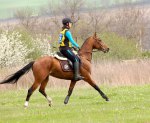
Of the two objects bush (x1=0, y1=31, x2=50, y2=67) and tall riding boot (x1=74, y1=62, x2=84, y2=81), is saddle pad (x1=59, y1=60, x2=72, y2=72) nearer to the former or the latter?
tall riding boot (x1=74, y1=62, x2=84, y2=81)

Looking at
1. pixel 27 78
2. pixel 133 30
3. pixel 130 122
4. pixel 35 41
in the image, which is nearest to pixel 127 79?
pixel 27 78

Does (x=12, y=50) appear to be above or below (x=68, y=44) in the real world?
below

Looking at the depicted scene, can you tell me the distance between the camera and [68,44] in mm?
16078

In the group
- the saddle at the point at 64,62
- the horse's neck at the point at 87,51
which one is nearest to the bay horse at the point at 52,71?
the horse's neck at the point at 87,51

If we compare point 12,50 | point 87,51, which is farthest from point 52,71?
point 12,50

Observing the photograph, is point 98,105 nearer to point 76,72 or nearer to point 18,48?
point 76,72

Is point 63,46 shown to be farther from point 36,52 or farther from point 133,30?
point 133,30

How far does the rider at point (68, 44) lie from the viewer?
15852 mm

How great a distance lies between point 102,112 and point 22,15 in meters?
79.8

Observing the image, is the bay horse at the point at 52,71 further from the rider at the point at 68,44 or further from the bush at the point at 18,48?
the bush at the point at 18,48

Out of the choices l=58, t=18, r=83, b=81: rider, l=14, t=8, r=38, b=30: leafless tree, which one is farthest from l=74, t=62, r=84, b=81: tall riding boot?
l=14, t=8, r=38, b=30: leafless tree

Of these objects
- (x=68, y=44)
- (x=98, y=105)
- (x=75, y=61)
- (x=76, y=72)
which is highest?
(x=68, y=44)

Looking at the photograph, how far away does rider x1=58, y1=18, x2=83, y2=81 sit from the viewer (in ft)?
52.0

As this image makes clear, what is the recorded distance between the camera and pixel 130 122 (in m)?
10.9
